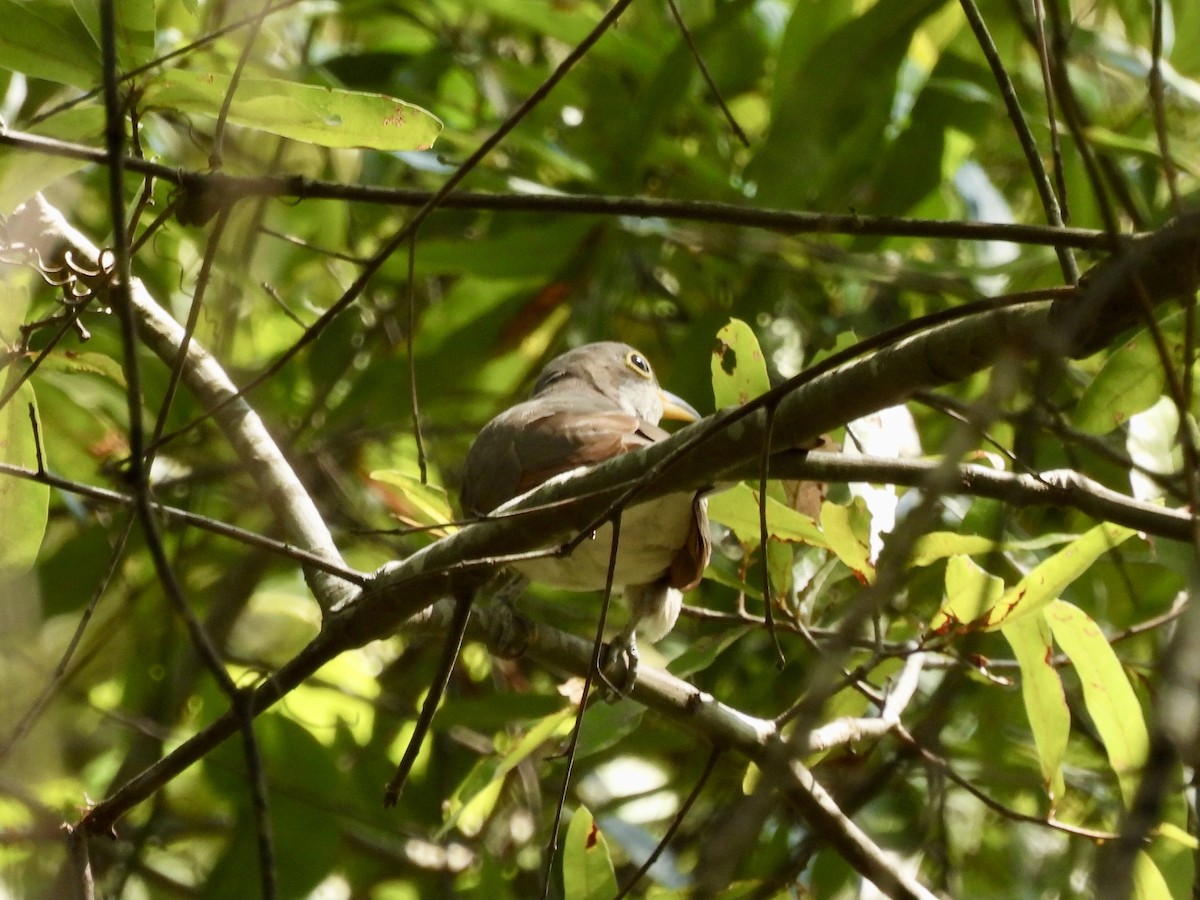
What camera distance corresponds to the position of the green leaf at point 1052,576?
2451 millimetres

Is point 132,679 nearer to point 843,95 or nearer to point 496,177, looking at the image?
point 496,177

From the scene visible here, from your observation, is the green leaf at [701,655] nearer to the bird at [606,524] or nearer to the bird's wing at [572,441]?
the bird at [606,524]

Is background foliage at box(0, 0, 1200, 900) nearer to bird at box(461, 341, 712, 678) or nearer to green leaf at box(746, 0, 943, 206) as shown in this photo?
green leaf at box(746, 0, 943, 206)

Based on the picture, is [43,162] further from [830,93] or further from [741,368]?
[830,93]

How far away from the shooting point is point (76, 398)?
11.8 ft

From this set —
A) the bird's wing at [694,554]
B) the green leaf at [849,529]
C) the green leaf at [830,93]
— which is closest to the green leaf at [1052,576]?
the green leaf at [849,529]

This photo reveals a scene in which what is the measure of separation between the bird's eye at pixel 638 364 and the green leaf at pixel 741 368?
5.37 feet

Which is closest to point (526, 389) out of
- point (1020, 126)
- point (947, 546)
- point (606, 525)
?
point (606, 525)

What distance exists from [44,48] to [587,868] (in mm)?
1767

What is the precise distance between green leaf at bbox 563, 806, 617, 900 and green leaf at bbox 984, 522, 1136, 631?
0.90 m

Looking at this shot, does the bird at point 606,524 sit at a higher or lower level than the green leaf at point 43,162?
lower

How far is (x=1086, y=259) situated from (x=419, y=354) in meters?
2.11

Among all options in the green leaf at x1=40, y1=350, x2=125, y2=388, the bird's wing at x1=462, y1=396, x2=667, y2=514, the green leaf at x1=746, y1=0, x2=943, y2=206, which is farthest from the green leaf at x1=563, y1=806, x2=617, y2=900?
the green leaf at x1=746, y1=0, x2=943, y2=206

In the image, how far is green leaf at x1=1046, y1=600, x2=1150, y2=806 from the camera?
264cm
